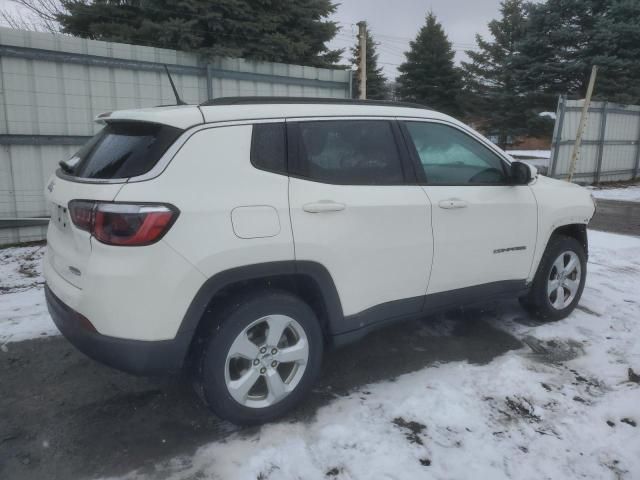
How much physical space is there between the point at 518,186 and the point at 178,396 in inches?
112

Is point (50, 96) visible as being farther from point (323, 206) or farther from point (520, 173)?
point (520, 173)

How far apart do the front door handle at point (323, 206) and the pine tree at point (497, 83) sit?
2127 cm

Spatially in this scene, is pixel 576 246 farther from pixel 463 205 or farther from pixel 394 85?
pixel 394 85

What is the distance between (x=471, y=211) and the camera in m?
3.43

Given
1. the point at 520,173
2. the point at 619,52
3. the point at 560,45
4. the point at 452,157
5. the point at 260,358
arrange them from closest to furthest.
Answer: the point at 260,358, the point at 452,157, the point at 520,173, the point at 619,52, the point at 560,45

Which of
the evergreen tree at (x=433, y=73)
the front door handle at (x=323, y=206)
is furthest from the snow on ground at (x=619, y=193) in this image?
the evergreen tree at (x=433, y=73)

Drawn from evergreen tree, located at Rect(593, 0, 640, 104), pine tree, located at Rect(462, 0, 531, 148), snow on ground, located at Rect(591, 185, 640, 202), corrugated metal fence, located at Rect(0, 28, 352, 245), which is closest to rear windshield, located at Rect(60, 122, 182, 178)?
corrugated metal fence, located at Rect(0, 28, 352, 245)

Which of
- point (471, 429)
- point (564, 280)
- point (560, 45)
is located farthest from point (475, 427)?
point (560, 45)

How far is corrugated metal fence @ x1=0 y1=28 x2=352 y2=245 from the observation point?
5965mm

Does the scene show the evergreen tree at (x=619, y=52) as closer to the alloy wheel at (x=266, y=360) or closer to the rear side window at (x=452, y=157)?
the rear side window at (x=452, y=157)

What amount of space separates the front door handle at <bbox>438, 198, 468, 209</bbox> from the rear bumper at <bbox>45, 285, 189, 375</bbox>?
184 centimetres

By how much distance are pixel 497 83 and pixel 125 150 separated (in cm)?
2932

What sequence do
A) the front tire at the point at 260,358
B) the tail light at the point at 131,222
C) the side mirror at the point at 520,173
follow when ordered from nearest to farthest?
1. the tail light at the point at 131,222
2. the front tire at the point at 260,358
3. the side mirror at the point at 520,173

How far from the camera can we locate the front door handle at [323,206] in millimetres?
2718
